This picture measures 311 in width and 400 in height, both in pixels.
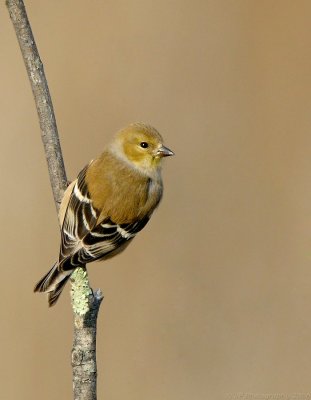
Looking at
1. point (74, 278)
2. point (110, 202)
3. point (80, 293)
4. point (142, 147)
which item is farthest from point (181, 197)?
point (80, 293)

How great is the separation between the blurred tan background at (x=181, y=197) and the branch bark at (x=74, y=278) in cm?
145

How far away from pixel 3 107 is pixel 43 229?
0.77 metres

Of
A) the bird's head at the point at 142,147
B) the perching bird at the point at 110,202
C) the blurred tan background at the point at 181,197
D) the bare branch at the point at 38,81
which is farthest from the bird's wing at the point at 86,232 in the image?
the blurred tan background at the point at 181,197

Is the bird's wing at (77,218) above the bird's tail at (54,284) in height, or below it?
above

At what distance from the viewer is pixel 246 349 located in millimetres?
4820

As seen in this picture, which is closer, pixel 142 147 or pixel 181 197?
pixel 142 147

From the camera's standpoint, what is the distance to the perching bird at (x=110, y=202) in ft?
10.8

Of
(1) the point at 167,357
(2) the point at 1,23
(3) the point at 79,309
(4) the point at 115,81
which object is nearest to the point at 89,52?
(4) the point at 115,81

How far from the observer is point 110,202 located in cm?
365

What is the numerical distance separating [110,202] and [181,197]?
4.86 ft

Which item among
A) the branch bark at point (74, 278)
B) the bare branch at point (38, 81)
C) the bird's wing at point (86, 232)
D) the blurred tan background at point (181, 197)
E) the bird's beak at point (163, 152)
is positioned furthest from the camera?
the blurred tan background at point (181, 197)

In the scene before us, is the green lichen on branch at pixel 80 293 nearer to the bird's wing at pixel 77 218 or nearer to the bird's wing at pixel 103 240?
the bird's wing at pixel 103 240

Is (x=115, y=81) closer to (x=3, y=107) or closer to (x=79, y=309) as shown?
(x=3, y=107)

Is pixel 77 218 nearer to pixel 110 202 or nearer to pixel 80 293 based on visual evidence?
pixel 110 202
